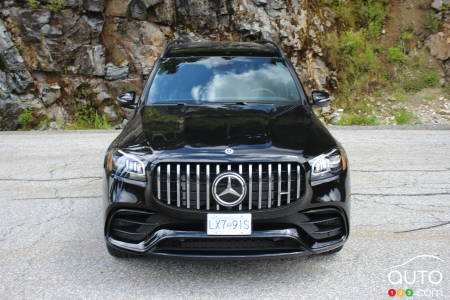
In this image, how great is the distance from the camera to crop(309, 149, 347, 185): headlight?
323cm

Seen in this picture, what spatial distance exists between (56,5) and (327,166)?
12150mm

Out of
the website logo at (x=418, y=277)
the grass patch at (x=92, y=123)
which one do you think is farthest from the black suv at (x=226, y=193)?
the grass patch at (x=92, y=123)

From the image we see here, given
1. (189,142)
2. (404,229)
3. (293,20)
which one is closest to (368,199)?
Result: (404,229)

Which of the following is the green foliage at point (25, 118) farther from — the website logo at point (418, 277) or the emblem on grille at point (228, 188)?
the website logo at point (418, 277)

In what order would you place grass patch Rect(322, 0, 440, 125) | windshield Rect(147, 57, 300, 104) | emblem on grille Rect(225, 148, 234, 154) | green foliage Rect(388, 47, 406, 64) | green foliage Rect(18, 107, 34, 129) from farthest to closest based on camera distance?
1. green foliage Rect(388, 47, 406, 64)
2. grass patch Rect(322, 0, 440, 125)
3. green foliage Rect(18, 107, 34, 129)
4. windshield Rect(147, 57, 300, 104)
5. emblem on grille Rect(225, 148, 234, 154)

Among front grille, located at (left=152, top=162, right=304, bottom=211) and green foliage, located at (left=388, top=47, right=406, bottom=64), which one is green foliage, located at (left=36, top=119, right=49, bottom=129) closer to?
front grille, located at (left=152, top=162, right=304, bottom=211)

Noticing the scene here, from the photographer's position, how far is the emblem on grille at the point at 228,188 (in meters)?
3.09

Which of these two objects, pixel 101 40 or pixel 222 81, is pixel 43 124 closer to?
pixel 101 40

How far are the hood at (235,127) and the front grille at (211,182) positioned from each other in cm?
19

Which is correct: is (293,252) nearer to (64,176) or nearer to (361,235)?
(361,235)

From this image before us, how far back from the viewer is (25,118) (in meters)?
12.6

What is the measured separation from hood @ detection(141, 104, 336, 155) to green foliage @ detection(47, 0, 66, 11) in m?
10.4

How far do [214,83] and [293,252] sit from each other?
6.97 feet

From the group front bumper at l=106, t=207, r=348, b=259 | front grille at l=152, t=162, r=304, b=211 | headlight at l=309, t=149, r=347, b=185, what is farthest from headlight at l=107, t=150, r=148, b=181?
headlight at l=309, t=149, r=347, b=185
